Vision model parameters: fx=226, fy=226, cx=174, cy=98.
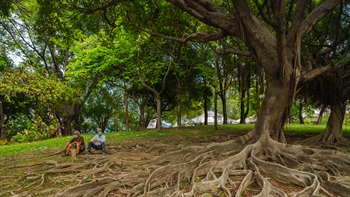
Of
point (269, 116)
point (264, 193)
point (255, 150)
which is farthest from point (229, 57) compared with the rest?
point (264, 193)

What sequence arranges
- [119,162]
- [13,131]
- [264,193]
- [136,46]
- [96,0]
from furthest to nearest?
[13,131] → [136,46] → [96,0] → [119,162] → [264,193]

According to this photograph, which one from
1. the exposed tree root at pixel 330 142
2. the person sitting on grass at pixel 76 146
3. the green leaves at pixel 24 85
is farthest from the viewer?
the exposed tree root at pixel 330 142

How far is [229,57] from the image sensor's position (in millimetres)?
17078

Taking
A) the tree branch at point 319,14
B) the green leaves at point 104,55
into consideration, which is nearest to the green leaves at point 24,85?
the green leaves at point 104,55

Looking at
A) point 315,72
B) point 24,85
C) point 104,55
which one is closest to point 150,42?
point 104,55

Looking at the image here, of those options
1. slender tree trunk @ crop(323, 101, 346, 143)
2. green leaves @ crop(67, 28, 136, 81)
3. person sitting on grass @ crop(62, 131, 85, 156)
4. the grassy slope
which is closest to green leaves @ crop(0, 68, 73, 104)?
person sitting on grass @ crop(62, 131, 85, 156)

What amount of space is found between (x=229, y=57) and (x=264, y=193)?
1417 cm

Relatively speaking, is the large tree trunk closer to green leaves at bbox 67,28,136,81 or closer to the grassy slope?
the grassy slope

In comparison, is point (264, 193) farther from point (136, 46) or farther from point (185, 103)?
point (185, 103)

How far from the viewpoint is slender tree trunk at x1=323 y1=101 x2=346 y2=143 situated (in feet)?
28.5

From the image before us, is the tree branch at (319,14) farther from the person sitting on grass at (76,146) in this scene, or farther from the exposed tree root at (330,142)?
the person sitting on grass at (76,146)

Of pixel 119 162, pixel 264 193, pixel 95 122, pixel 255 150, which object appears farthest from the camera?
pixel 95 122

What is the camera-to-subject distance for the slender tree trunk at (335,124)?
8.70 metres

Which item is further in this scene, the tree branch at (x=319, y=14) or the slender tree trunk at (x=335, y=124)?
the slender tree trunk at (x=335, y=124)
